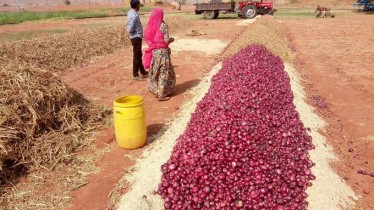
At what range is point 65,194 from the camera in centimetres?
475

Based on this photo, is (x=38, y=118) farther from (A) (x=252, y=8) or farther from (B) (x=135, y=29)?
(A) (x=252, y=8)

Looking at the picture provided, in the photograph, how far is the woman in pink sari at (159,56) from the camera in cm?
750

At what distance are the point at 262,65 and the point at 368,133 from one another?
299 centimetres

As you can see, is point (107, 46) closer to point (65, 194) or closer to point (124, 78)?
point (124, 78)

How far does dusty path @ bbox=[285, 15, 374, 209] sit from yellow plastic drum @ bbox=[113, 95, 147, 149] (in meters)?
3.50

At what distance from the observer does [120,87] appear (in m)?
9.55

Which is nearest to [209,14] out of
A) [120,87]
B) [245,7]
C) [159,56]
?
[245,7]

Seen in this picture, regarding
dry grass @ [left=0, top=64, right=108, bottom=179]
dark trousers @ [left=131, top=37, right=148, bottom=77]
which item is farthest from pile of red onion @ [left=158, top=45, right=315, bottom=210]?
dark trousers @ [left=131, top=37, right=148, bottom=77]

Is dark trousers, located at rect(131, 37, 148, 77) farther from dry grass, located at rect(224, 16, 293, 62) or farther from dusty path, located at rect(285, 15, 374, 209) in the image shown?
dusty path, located at rect(285, 15, 374, 209)

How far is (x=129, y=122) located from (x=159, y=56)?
110 inches

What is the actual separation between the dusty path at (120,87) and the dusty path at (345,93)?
11.8ft

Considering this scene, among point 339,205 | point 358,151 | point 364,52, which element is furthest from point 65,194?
point 364,52

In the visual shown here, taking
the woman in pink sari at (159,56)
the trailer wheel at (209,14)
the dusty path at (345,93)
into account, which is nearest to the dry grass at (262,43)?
the dusty path at (345,93)

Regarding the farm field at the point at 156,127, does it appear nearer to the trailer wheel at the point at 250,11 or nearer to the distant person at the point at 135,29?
the distant person at the point at 135,29
